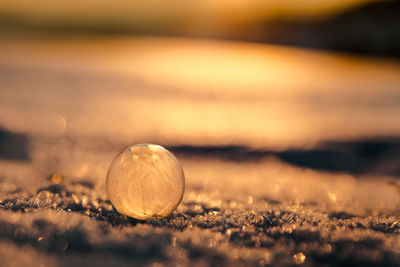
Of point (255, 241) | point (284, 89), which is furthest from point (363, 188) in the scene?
point (284, 89)

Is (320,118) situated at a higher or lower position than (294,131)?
higher

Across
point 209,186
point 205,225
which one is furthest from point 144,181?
point 209,186

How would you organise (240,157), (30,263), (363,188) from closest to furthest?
(30,263)
(363,188)
(240,157)

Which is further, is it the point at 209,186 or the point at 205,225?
the point at 209,186

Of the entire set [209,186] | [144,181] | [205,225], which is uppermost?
[209,186]

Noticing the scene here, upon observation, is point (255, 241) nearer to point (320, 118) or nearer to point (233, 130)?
point (233, 130)

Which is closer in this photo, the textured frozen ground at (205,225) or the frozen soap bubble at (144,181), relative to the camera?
the textured frozen ground at (205,225)

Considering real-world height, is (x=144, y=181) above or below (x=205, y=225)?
above

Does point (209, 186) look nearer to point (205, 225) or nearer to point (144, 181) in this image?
point (205, 225)
